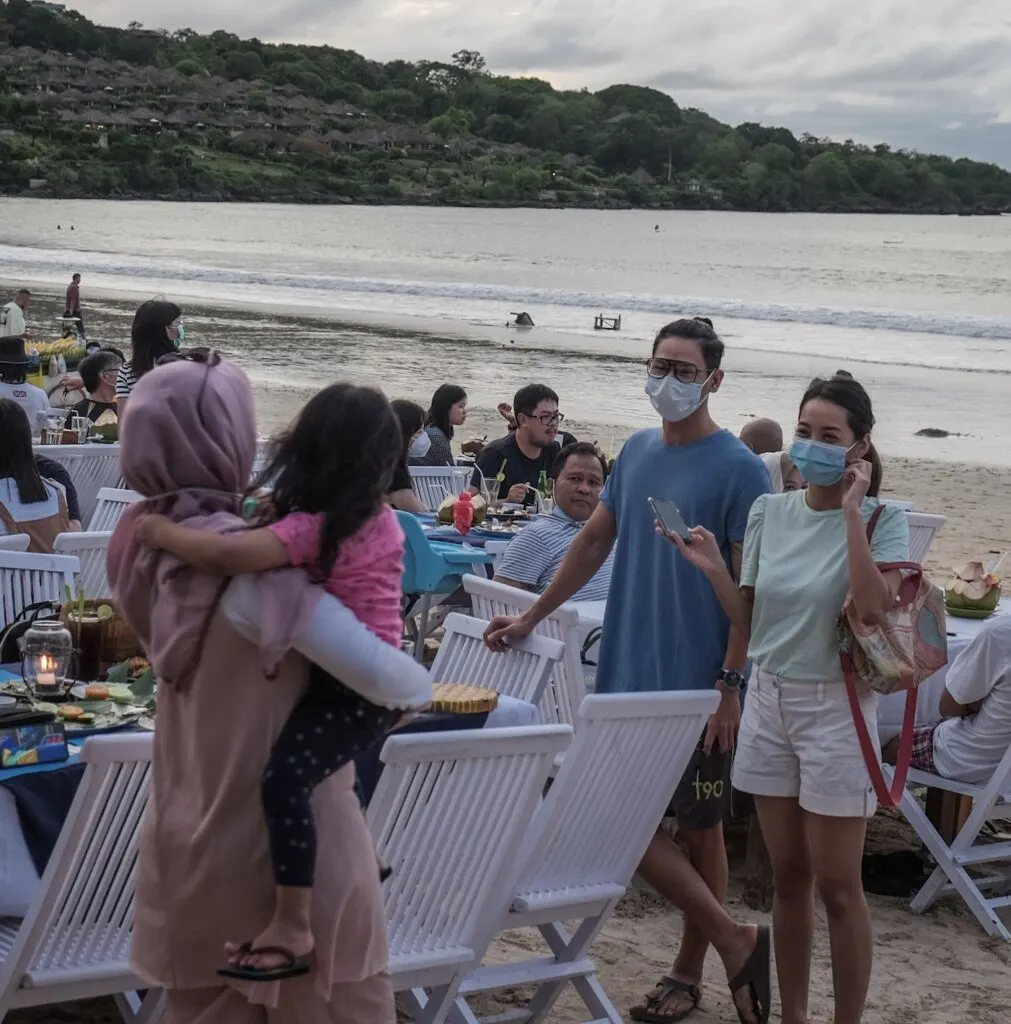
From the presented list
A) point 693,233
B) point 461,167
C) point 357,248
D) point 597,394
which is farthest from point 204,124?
point 597,394

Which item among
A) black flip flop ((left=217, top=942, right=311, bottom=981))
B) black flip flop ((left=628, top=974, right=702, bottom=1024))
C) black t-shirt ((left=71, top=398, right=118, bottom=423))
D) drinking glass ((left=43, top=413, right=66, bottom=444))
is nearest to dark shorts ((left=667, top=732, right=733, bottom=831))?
black flip flop ((left=628, top=974, right=702, bottom=1024))

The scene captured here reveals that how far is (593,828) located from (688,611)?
58 cm

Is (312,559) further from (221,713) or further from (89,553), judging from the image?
(89,553)

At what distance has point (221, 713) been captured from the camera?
2.31 metres

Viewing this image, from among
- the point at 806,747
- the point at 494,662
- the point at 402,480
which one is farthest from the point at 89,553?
the point at 806,747

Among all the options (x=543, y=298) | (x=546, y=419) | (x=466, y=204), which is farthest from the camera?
(x=466, y=204)

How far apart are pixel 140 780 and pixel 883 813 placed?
12.6 ft

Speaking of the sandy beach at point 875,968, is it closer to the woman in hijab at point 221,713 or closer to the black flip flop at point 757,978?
the black flip flop at point 757,978

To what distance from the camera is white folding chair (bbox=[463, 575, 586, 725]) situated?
4.63 metres

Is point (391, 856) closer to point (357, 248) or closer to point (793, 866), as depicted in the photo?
point (793, 866)

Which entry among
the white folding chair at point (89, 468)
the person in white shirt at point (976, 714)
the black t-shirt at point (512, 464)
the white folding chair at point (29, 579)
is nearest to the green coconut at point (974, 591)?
the person in white shirt at point (976, 714)

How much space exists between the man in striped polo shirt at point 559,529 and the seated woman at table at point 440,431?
108 inches

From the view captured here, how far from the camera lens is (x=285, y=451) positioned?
7.64ft

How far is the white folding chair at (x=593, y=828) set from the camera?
3641mm
